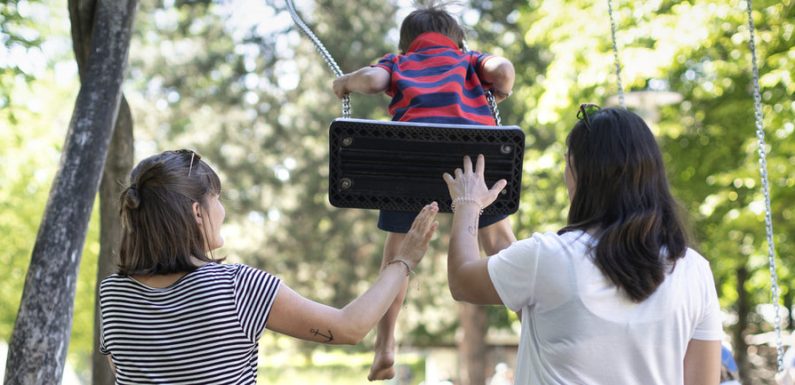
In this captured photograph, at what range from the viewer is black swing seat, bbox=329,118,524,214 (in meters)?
2.92

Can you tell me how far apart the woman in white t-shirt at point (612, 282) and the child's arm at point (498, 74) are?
3.26 feet

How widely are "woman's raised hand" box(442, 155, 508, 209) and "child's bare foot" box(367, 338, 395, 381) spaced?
1238 mm

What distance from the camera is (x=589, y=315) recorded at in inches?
91.6

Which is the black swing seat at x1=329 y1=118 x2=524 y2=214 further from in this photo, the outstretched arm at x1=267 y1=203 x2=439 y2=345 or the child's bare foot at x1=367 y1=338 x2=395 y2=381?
the child's bare foot at x1=367 y1=338 x2=395 y2=381

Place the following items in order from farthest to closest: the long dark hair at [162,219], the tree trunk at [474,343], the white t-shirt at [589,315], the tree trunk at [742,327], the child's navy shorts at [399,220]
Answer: the tree trunk at [474,343]
the tree trunk at [742,327]
the child's navy shorts at [399,220]
the long dark hair at [162,219]
the white t-shirt at [589,315]

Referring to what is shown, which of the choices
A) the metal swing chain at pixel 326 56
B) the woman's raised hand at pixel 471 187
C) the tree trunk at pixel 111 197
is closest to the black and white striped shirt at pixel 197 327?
the woman's raised hand at pixel 471 187

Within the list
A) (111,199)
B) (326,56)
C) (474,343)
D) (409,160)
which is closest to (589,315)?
(409,160)

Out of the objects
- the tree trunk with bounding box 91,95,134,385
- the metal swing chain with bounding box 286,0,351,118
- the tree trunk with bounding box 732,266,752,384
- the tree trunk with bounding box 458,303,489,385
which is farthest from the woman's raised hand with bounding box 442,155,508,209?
the tree trunk with bounding box 458,303,489,385

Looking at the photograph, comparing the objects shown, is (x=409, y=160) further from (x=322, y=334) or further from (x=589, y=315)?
(x=589, y=315)

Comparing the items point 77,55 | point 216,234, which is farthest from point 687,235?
point 77,55

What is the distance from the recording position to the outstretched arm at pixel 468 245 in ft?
8.09

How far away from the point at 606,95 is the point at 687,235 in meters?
9.51

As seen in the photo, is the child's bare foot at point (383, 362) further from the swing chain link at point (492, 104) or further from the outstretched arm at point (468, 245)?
the outstretched arm at point (468, 245)

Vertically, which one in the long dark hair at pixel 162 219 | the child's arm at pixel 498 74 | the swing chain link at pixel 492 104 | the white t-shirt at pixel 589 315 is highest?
the child's arm at pixel 498 74
